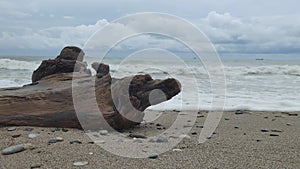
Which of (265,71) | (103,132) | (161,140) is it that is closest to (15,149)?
(103,132)

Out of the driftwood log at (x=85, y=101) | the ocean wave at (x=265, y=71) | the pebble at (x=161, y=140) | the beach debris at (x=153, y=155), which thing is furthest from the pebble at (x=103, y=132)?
the ocean wave at (x=265, y=71)

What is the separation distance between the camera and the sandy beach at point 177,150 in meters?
3.22

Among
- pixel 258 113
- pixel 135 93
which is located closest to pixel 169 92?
pixel 135 93

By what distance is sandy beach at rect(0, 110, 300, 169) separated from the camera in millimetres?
3221

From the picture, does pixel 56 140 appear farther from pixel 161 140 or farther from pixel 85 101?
pixel 161 140

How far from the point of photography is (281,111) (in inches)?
306

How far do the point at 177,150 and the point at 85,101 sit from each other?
5.47ft

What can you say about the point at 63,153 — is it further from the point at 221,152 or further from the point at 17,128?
the point at 221,152

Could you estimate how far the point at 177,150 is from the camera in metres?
3.73

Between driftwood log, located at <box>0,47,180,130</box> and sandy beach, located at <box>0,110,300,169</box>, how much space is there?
0.57 ft

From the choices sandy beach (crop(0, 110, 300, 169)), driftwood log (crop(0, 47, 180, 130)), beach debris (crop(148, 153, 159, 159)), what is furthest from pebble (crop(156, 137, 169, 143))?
driftwood log (crop(0, 47, 180, 130))

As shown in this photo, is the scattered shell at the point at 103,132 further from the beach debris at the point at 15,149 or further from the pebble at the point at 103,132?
the beach debris at the point at 15,149

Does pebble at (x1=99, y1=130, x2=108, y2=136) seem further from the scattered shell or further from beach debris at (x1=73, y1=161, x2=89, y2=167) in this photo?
beach debris at (x1=73, y1=161, x2=89, y2=167)

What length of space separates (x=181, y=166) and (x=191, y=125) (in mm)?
2514
